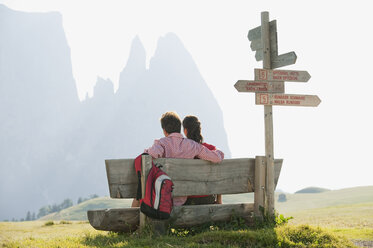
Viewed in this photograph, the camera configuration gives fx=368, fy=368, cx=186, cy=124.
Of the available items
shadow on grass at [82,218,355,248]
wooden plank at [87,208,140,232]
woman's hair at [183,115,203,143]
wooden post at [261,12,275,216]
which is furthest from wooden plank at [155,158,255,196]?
wooden plank at [87,208,140,232]

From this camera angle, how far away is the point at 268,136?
7805mm

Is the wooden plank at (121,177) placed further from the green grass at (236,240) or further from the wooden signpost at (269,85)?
the wooden signpost at (269,85)

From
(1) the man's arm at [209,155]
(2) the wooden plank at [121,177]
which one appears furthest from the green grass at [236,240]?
(1) the man's arm at [209,155]

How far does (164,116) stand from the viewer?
6.72 metres

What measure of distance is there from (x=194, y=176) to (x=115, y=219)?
156cm

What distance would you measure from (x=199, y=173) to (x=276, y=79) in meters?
2.82

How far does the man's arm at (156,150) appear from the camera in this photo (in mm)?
6270

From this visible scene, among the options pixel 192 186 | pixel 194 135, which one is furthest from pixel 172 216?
pixel 194 135

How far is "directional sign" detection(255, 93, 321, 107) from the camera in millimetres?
7703

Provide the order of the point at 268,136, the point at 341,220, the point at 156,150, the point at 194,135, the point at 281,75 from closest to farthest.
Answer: the point at 156,150, the point at 194,135, the point at 268,136, the point at 281,75, the point at 341,220

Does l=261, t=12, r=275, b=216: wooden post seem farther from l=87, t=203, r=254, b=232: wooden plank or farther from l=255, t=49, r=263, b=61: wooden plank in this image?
l=87, t=203, r=254, b=232: wooden plank

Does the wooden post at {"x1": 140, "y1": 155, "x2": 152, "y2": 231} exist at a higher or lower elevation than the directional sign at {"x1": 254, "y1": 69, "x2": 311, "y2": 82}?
lower

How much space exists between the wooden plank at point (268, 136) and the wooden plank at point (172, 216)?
98 centimetres

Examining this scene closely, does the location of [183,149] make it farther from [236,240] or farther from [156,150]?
[236,240]
